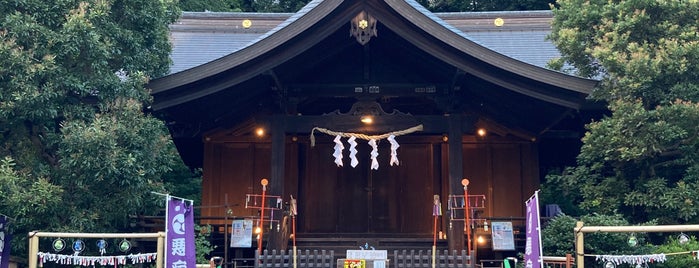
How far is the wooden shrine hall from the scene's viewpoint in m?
10.8

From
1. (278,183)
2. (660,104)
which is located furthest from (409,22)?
(660,104)

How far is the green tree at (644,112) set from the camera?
1039 centimetres

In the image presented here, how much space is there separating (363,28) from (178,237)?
4.10m

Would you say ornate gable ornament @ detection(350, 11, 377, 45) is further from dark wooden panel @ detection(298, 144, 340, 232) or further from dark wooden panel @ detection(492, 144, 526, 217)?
dark wooden panel @ detection(492, 144, 526, 217)

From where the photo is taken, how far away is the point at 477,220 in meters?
11.5

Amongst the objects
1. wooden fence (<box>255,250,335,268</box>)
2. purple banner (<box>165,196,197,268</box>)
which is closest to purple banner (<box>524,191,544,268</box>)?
wooden fence (<box>255,250,335,268</box>)

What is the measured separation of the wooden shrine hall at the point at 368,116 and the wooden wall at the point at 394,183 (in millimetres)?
21

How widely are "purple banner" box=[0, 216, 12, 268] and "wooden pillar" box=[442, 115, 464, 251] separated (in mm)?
6369


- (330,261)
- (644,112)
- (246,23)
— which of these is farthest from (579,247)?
(246,23)

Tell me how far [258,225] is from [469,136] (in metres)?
4.81

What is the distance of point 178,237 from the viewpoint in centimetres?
A: 873

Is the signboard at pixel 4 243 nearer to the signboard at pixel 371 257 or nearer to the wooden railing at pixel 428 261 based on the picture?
the signboard at pixel 371 257

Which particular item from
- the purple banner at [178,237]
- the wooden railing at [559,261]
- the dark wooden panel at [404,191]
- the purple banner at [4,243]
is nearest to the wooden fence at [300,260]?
the purple banner at [178,237]

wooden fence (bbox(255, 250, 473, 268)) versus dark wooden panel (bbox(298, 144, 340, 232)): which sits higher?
dark wooden panel (bbox(298, 144, 340, 232))
